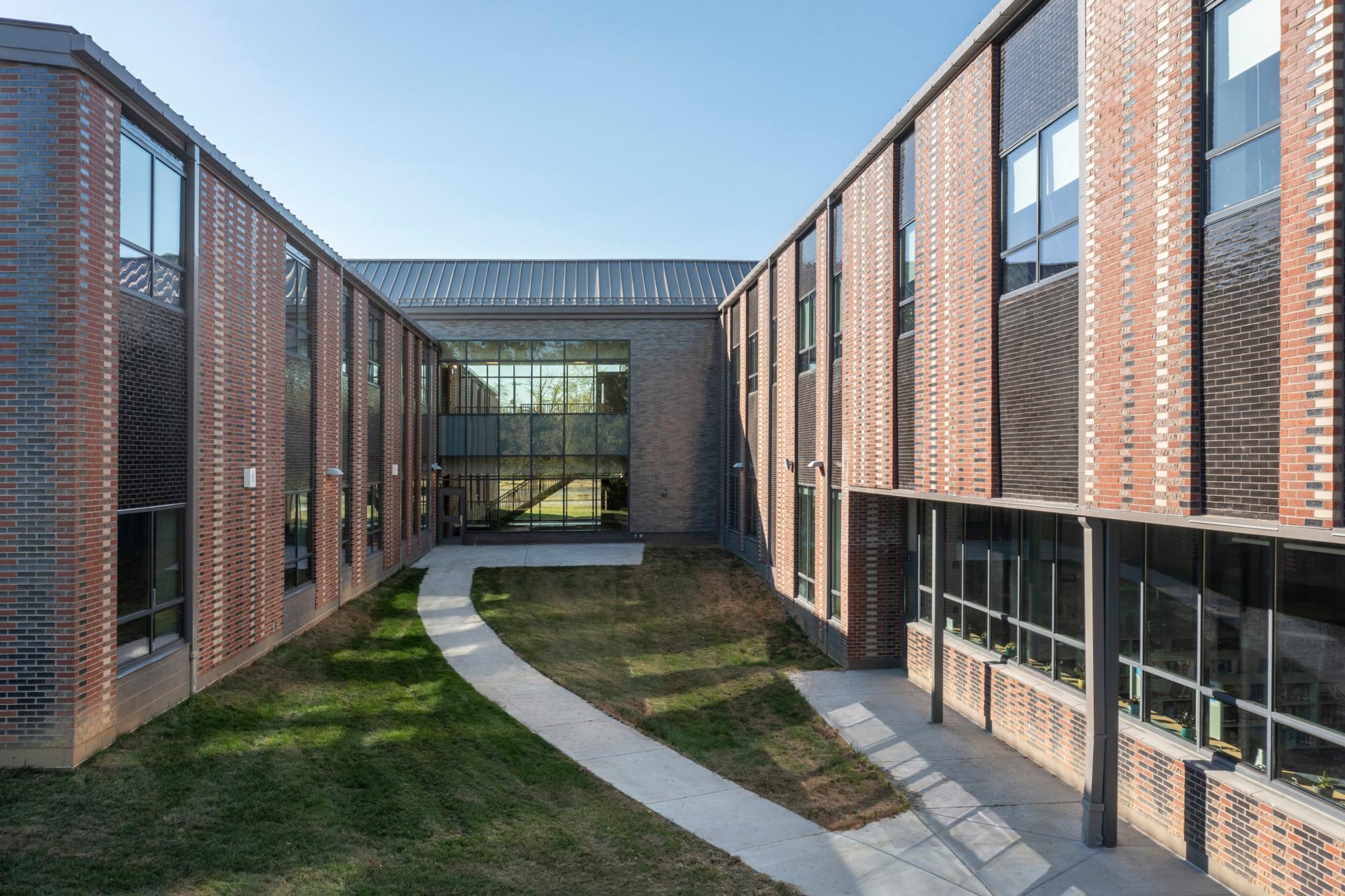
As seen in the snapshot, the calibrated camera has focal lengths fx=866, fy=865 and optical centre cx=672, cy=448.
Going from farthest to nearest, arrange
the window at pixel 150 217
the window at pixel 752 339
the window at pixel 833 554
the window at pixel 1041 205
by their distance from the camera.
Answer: the window at pixel 752 339, the window at pixel 833 554, the window at pixel 150 217, the window at pixel 1041 205

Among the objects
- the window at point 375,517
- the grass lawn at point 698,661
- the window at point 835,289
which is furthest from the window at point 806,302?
the window at point 375,517

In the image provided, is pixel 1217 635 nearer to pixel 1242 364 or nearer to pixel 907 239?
pixel 1242 364

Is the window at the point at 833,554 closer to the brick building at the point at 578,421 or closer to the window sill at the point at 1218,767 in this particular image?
the window sill at the point at 1218,767

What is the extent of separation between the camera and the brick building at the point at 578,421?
30984 mm

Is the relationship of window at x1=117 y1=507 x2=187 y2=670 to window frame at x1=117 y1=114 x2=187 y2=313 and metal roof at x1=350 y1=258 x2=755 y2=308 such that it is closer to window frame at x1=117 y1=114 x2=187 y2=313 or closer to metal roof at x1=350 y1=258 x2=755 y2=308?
window frame at x1=117 y1=114 x2=187 y2=313

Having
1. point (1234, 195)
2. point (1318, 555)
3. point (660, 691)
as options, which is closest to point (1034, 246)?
point (1234, 195)

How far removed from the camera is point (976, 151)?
10867 mm

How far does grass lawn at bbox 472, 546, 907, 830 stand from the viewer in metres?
10.5

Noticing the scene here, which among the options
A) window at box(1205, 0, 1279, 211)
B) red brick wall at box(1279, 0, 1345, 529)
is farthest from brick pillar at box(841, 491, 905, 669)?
red brick wall at box(1279, 0, 1345, 529)

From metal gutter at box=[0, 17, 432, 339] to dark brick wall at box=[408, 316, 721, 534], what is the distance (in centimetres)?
1728

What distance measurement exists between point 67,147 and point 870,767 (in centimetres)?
1137

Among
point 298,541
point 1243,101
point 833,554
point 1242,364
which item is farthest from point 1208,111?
point 298,541

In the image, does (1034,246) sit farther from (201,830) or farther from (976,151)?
(201,830)

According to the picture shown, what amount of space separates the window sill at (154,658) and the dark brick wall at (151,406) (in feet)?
6.12
